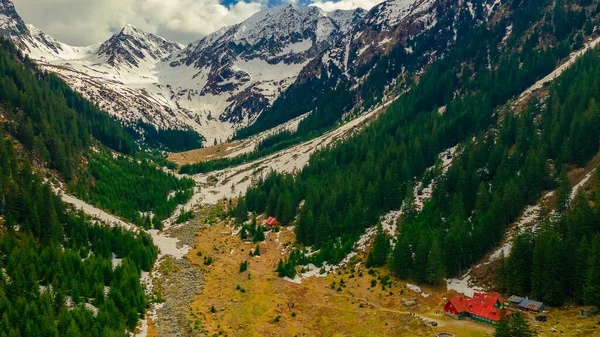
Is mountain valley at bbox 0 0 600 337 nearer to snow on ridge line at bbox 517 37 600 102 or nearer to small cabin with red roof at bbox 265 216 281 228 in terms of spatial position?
small cabin with red roof at bbox 265 216 281 228

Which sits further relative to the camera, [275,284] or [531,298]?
[275,284]

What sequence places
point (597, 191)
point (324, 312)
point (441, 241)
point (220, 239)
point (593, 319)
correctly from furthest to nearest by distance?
point (220, 239) → point (441, 241) → point (597, 191) → point (324, 312) → point (593, 319)

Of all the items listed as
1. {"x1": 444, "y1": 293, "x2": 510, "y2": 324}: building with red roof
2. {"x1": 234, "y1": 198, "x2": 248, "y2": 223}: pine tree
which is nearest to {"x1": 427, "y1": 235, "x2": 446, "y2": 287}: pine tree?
{"x1": 444, "y1": 293, "x2": 510, "y2": 324}: building with red roof

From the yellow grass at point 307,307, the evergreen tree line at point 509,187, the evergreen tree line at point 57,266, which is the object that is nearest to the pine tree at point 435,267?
the evergreen tree line at point 509,187

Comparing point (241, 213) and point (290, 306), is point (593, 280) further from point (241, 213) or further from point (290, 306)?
point (241, 213)

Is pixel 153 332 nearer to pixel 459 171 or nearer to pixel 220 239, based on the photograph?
pixel 220 239

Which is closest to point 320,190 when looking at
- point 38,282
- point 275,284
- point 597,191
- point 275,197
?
point 275,197
